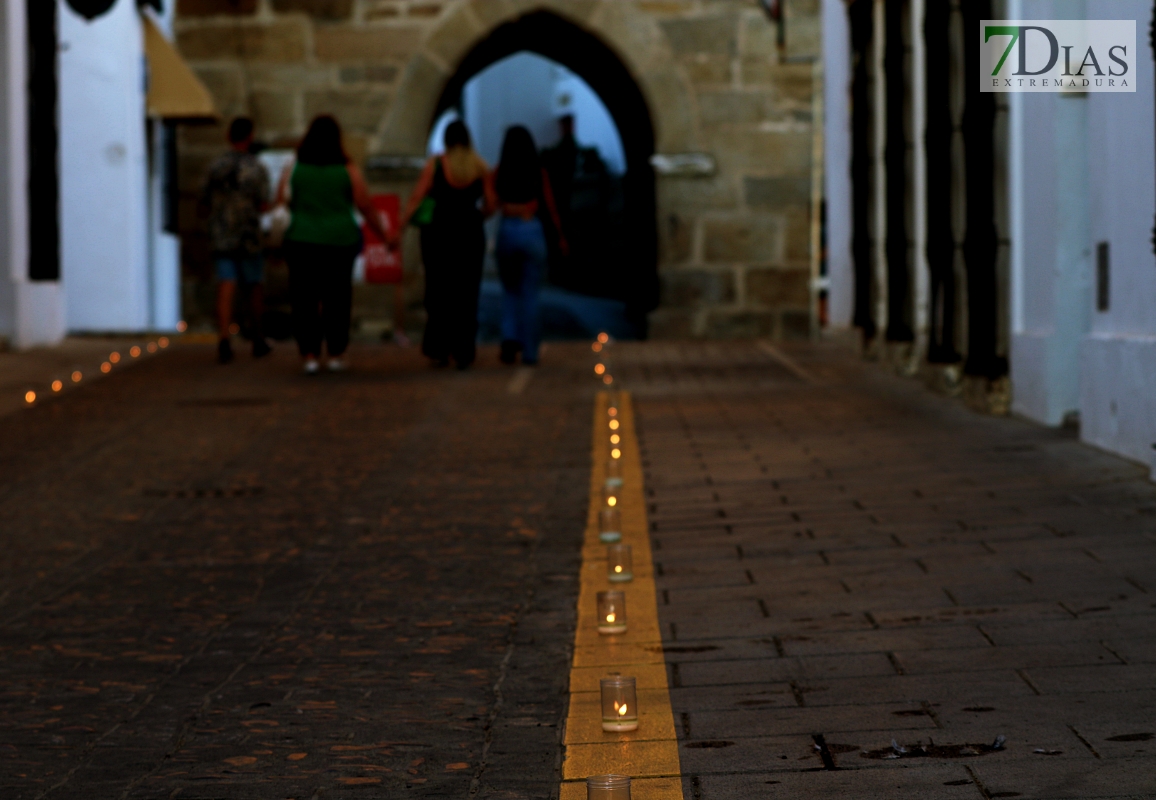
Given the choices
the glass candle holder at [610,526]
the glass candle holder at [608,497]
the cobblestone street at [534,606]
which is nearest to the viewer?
the cobblestone street at [534,606]

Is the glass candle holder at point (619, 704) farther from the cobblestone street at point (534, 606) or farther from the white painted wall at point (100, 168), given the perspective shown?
the white painted wall at point (100, 168)

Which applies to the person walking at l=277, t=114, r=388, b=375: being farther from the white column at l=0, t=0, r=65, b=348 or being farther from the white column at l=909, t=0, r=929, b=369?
the white column at l=909, t=0, r=929, b=369

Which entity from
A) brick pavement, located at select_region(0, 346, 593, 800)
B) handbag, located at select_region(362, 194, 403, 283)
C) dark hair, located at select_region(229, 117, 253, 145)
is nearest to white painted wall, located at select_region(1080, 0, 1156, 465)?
brick pavement, located at select_region(0, 346, 593, 800)

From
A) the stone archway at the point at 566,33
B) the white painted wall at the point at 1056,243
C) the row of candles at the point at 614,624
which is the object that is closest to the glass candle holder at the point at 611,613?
the row of candles at the point at 614,624

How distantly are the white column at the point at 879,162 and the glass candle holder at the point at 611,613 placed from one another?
9805 mm

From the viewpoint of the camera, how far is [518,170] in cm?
1512

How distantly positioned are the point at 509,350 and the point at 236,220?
2550mm

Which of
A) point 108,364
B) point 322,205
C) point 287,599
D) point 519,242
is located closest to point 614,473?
point 287,599

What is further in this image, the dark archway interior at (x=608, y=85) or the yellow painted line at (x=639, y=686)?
the dark archway interior at (x=608, y=85)

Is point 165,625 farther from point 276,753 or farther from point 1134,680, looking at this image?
point 1134,680

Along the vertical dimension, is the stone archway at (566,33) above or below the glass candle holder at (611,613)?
above

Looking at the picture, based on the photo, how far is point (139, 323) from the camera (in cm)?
2333

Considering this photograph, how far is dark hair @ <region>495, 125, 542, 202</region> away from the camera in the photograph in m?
15.1

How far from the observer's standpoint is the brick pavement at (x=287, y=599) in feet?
13.4
